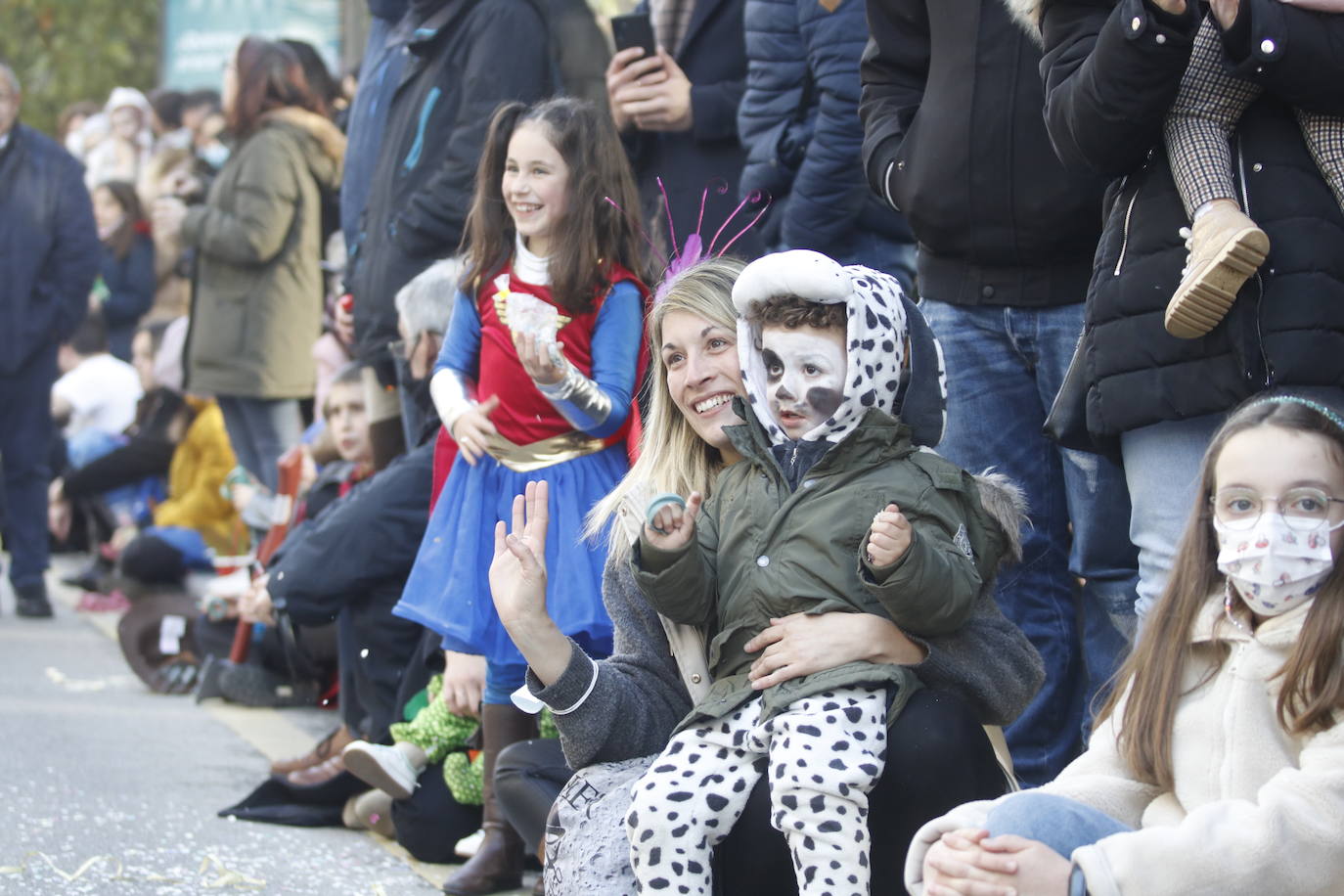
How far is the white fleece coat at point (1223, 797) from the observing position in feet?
7.61

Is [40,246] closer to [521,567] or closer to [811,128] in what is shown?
[811,128]

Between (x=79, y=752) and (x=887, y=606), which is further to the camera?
(x=79, y=752)

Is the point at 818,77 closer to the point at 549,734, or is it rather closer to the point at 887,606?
the point at 549,734

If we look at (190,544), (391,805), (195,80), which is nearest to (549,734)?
(391,805)

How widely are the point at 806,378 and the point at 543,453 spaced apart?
1.47 metres

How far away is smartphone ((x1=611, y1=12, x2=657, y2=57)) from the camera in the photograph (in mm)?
5246

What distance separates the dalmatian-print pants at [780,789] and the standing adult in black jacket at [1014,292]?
2.87 feet

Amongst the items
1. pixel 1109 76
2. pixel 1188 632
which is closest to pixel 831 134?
pixel 1109 76

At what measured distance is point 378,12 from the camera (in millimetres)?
6418

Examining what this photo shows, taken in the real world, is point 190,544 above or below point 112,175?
below

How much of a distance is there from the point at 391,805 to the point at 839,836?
2183mm

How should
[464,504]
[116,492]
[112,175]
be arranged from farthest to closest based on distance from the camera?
[112,175] < [116,492] < [464,504]

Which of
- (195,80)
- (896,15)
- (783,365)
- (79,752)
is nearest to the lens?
(783,365)

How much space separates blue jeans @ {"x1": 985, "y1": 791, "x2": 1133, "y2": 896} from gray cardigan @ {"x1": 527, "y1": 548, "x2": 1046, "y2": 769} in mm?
549
